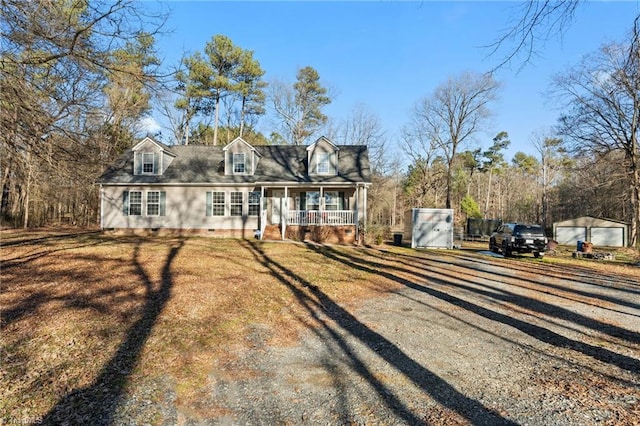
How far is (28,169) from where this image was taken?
821 centimetres

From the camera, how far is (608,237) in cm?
2645

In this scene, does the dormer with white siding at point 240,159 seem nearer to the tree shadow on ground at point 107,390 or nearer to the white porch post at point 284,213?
the white porch post at point 284,213

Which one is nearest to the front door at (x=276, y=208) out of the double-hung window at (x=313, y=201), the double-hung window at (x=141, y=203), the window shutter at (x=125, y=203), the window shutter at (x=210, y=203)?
the double-hung window at (x=313, y=201)

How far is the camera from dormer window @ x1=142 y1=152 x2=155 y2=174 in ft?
67.5

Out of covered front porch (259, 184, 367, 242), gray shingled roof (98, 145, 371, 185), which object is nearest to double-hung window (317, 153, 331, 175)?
gray shingled roof (98, 145, 371, 185)

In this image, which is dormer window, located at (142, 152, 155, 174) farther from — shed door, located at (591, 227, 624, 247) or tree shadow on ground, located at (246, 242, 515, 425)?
shed door, located at (591, 227, 624, 247)

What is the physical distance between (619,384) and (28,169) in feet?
36.5

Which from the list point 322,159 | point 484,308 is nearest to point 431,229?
point 322,159

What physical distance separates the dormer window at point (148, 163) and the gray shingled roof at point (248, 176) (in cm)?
43

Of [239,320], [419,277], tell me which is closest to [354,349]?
[239,320]

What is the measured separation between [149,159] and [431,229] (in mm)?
16274

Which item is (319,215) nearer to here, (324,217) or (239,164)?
(324,217)

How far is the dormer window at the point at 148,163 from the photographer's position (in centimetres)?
2058

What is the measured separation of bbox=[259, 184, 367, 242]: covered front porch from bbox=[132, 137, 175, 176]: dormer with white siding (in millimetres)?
6209
